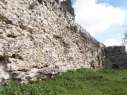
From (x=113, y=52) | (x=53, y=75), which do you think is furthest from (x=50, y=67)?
(x=113, y=52)

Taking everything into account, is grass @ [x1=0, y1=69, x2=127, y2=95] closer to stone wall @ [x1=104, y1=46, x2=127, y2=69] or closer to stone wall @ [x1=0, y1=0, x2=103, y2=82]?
stone wall @ [x1=0, y1=0, x2=103, y2=82]

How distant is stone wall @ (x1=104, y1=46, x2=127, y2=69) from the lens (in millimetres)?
39959

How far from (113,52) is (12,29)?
2242 centimetres

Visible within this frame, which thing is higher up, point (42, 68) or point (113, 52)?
point (113, 52)

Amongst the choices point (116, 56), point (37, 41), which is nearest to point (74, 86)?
point (37, 41)

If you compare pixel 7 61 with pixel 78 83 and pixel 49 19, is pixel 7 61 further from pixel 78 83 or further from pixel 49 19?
pixel 49 19

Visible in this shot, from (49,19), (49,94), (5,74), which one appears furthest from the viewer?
(49,19)

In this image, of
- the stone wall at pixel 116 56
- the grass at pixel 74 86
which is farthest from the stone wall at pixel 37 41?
the stone wall at pixel 116 56

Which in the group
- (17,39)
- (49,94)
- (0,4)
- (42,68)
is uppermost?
(0,4)

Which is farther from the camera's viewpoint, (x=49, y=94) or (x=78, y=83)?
(x=78, y=83)

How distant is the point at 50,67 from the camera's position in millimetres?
22844

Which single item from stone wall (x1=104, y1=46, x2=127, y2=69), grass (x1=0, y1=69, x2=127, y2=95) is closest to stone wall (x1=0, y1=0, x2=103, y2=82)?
grass (x1=0, y1=69, x2=127, y2=95)

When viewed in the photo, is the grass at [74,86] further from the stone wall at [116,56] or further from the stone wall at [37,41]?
the stone wall at [116,56]

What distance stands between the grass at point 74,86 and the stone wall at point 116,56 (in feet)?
50.3
